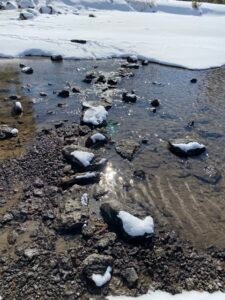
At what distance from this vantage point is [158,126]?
9.13 meters

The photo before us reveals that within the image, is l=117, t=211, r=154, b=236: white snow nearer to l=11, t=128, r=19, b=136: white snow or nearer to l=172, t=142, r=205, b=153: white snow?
l=172, t=142, r=205, b=153: white snow

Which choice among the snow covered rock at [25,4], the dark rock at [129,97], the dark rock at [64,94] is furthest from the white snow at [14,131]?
the snow covered rock at [25,4]

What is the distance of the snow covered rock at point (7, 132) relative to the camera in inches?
323

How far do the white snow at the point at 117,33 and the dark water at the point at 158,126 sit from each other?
1036 mm

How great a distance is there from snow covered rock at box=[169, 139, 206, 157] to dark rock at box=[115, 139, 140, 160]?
2.70 ft

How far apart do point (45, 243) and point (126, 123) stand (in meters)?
4.70

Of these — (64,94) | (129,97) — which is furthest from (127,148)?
(64,94)

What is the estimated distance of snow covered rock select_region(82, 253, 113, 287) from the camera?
182 inches

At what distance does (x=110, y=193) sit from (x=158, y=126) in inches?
127

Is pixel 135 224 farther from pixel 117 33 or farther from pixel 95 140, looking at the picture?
pixel 117 33

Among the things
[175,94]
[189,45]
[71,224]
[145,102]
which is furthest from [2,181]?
[189,45]

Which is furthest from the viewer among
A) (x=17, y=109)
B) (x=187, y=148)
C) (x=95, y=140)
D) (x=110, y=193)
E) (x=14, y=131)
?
(x=17, y=109)

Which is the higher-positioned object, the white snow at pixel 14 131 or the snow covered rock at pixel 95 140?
the snow covered rock at pixel 95 140

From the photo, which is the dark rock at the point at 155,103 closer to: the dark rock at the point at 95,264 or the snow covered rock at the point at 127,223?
the snow covered rock at the point at 127,223
